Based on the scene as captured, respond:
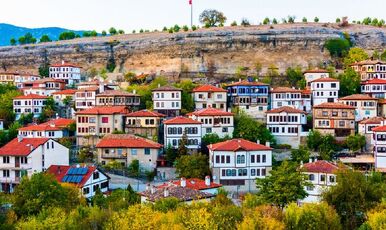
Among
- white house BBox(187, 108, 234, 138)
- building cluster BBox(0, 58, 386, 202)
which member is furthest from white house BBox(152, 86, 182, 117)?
white house BBox(187, 108, 234, 138)

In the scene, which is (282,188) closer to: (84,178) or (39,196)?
(84,178)

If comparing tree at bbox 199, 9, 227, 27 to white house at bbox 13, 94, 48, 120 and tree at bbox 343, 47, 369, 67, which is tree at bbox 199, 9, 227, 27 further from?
white house at bbox 13, 94, 48, 120

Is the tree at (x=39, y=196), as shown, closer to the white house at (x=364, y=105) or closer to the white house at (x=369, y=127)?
the white house at (x=369, y=127)

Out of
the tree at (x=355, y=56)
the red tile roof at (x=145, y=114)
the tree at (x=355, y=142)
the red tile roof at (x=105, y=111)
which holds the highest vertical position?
the tree at (x=355, y=56)

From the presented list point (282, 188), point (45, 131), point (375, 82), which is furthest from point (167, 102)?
point (282, 188)

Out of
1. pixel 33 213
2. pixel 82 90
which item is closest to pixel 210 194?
pixel 33 213

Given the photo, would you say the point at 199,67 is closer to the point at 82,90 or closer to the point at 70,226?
the point at 82,90

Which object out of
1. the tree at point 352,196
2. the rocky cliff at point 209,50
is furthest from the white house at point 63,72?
the tree at point 352,196
